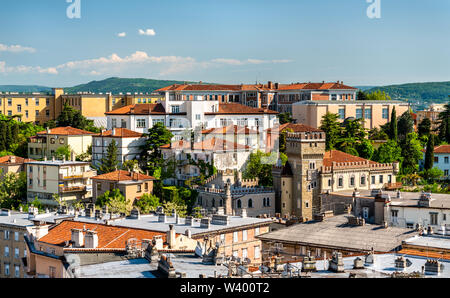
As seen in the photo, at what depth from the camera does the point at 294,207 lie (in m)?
45.2

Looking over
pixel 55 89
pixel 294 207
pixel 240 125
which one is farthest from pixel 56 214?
pixel 55 89

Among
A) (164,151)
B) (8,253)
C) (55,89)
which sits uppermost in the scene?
(55,89)

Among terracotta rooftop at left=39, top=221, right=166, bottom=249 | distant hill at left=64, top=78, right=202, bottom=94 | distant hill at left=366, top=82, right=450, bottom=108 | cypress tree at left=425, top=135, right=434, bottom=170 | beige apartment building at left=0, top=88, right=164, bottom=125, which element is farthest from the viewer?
distant hill at left=366, top=82, right=450, bottom=108

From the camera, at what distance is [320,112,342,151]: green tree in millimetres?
56744

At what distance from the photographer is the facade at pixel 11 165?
180 ft

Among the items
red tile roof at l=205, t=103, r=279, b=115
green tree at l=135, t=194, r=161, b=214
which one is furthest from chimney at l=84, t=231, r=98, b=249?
red tile roof at l=205, t=103, r=279, b=115

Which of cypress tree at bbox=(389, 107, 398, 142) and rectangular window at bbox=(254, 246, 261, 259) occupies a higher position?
cypress tree at bbox=(389, 107, 398, 142)

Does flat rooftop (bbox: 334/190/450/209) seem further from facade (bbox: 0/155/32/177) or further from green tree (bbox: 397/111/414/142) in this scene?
facade (bbox: 0/155/32/177)

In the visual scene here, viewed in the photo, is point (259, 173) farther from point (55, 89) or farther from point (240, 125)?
point (55, 89)

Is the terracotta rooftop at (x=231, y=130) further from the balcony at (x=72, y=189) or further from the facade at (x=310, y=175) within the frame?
the balcony at (x=72, y=189)

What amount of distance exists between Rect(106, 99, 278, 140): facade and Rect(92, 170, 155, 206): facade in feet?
27.5

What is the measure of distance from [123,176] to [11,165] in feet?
36.5

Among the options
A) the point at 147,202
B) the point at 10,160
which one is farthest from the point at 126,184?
the point at 10,160
